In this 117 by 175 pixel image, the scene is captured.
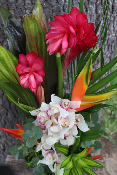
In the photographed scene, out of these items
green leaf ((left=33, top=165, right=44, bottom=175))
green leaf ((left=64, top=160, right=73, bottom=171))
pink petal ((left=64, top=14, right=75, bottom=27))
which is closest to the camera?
pink petal ((left=64, top=14, right=75, bottom=27))

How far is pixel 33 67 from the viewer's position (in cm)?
49

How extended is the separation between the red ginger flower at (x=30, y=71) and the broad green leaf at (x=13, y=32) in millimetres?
113

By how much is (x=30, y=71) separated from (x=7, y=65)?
0.10m

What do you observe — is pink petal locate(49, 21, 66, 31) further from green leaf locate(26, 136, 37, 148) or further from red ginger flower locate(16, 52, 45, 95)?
green leaf locate(26, 136, 37, 148)

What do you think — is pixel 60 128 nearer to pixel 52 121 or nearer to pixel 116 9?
pixel 52 121

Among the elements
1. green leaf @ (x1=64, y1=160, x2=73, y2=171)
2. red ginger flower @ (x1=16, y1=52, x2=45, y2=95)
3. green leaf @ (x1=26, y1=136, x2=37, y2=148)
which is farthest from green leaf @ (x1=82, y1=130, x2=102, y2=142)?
red ginger flower @ (x1=16, y1=52, x2=45, y2=95)

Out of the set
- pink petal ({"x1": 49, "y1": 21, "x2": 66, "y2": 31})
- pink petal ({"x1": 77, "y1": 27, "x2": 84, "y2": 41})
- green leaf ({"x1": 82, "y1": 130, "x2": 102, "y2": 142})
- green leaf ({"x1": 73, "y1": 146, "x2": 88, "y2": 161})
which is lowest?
green leaf ({"x1": 73, "y1": 146, "x2": 88, "y2": 161})

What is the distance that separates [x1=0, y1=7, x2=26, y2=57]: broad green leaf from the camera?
0.57 m

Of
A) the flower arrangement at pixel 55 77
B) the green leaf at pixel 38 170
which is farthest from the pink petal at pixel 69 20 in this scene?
the green leaf at pixel 38 170

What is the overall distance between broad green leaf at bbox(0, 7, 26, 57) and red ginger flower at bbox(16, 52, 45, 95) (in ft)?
0.37

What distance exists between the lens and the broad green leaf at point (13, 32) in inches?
22.6

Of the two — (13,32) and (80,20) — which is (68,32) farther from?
(13,32)

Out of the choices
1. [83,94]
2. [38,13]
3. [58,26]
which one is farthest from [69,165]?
[38,13]

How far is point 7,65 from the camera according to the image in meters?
0.53
